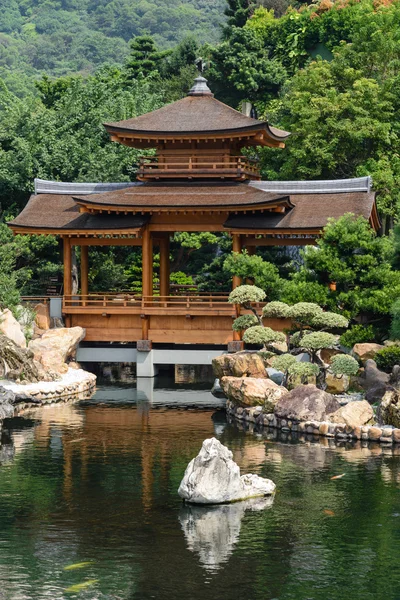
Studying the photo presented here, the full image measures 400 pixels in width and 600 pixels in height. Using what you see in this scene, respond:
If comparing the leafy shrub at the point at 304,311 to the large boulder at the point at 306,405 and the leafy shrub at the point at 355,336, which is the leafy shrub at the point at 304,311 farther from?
the large boulder at the point at 306,405

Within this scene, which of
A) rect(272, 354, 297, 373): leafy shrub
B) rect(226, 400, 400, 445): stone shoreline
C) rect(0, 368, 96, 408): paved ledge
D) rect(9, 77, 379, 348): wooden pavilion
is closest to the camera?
rect(226, 400, 400, 445): stone shoreline

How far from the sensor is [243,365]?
3597 cm

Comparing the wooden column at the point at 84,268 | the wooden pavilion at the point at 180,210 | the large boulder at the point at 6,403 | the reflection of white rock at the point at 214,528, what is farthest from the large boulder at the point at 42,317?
the reflection of white rock at the point at 214,528

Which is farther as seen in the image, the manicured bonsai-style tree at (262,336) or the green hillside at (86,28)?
the green hillside at (86,28)

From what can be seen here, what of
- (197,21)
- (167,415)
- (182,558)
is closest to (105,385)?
(167,415)

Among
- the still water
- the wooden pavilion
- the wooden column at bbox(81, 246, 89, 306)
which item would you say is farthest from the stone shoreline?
the wooden column at bbox(81, 246, 89, 306)

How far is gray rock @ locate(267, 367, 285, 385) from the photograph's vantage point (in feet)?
120

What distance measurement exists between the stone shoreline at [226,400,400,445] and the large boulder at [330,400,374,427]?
0.56 feet

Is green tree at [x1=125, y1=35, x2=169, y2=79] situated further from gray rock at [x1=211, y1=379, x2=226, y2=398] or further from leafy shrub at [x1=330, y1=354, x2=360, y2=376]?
leafy shrub at [x1=330, y1=354, x2=360, y2=376]

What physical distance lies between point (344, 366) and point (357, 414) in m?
3.34

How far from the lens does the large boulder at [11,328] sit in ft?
132

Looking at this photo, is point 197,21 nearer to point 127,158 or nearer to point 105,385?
point 127,158

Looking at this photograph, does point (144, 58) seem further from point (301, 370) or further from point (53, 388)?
point (301, 370)

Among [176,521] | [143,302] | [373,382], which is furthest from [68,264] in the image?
[176,521]
